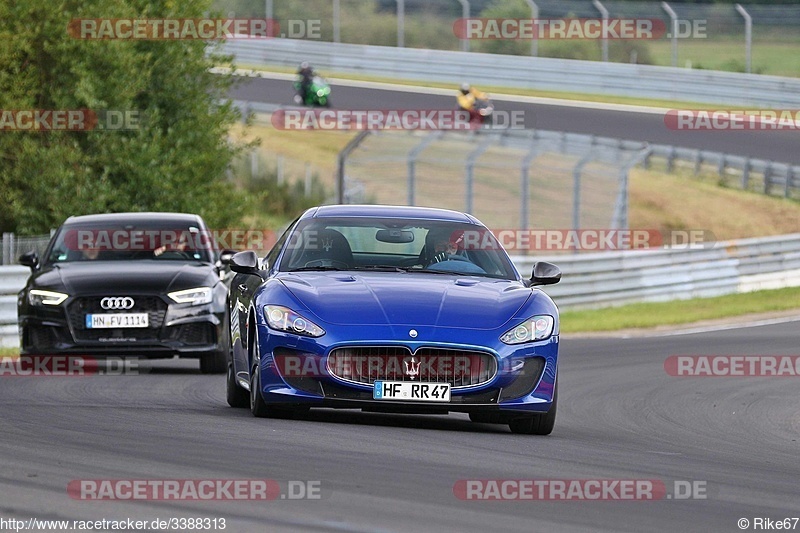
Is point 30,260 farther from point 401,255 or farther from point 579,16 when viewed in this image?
point 579,16

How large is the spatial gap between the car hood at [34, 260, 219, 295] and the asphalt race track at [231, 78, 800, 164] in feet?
85.7

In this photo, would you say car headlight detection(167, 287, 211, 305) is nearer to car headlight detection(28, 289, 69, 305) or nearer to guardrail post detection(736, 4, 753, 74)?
car headlight detection(28, 289, 69, 305)

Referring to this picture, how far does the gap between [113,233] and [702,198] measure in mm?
26028

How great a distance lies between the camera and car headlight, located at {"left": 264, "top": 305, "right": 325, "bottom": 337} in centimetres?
895

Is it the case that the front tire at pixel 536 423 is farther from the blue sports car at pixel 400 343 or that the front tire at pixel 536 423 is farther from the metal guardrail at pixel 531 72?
the metal guardrail at pixel 531 72

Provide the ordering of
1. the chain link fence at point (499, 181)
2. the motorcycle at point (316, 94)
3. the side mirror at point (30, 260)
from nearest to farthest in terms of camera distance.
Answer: the side mirror at point (30, 260) < the chain link fence at point (499, 181) < the motorcycle at point (316, 94)

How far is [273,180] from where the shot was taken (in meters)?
37.8

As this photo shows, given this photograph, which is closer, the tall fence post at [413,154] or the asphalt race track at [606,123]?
the tall fence post at [413,154]

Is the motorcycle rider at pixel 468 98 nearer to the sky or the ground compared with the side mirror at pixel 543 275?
nearer to the ground

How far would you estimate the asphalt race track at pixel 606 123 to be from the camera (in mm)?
40000

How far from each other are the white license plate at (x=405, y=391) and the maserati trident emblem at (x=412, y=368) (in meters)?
0.05

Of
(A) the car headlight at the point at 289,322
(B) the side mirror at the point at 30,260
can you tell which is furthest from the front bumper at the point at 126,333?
(A) the car headlight at the point at 289,322

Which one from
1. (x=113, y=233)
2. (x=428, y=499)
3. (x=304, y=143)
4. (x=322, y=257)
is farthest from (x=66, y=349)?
(x=304, y=143)

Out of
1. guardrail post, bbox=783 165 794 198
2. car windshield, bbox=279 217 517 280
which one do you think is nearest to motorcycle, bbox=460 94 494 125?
guardrail post, bbox=783 165 794 198
